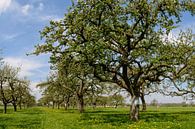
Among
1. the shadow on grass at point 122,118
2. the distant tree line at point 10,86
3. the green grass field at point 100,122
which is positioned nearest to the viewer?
the green grass field at point 100,122

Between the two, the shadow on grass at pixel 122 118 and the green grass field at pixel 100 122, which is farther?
the shadow on grass at pixel 122 118

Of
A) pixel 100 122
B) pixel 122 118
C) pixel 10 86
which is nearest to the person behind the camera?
pixel 100 122

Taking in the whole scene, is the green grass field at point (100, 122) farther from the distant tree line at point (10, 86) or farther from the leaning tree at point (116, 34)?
the distant tree line at point (10, 86)

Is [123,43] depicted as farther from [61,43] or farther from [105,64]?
[61,43]

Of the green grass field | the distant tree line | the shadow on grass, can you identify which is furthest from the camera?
the distant tree line

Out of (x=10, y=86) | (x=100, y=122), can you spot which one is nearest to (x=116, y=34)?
(x=100, y=122)

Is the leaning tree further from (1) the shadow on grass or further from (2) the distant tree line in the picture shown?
(2) the distant tree line

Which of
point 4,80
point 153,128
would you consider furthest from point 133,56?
point 4,80

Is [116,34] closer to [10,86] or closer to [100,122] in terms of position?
[100,122]

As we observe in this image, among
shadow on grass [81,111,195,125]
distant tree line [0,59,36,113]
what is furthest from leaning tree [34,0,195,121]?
distant tree line [0,59,36,113]

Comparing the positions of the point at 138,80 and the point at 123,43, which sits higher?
the point at 123,43

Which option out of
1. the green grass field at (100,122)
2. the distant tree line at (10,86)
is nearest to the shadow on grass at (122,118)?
the green grass field at (100,122)

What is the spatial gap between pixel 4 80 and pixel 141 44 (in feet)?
190

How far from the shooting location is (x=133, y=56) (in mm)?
35781
